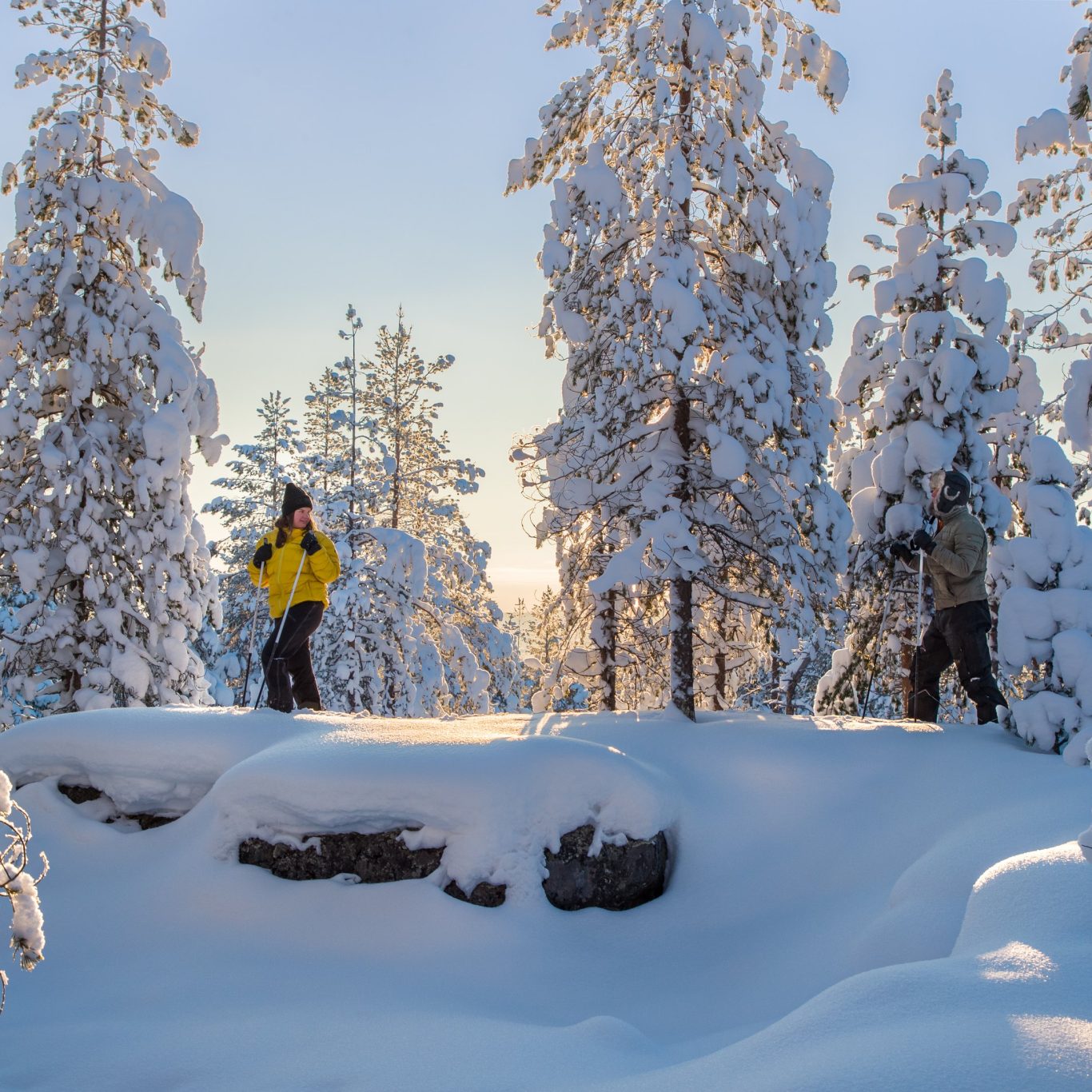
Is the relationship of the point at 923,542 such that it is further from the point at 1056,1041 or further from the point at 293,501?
the point at 293,501

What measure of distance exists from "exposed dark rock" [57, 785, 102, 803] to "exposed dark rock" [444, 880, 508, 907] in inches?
121

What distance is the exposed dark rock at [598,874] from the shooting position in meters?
5.55

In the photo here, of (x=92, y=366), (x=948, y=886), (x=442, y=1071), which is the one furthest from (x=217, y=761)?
(x=92, y=366)

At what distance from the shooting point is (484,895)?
17.9 feet

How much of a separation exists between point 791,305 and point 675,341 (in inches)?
68.5

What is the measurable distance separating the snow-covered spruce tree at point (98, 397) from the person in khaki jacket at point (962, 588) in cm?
853

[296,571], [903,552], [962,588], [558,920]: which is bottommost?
[558,920]

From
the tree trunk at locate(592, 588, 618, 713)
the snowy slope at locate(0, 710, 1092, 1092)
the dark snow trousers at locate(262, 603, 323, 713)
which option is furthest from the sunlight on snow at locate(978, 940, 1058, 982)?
the tree trunk at locate(592, 588, 618, 713)

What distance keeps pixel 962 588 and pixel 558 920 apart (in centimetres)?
472

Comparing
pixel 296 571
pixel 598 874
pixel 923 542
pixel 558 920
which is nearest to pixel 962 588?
pixel 923 542

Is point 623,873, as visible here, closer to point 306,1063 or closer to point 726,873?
point 726,873

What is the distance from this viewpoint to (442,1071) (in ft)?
12.2

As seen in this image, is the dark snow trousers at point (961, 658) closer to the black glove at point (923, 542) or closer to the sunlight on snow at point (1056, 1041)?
the black glove at point (923, 542)

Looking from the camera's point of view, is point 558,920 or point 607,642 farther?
point 607,642
